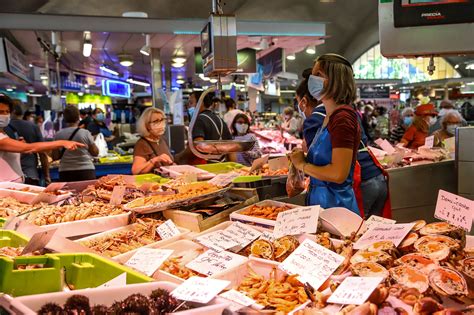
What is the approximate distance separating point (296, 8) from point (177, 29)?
30.6 feet

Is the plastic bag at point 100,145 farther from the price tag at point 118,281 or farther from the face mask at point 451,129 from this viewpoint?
the price tag at point 118,281

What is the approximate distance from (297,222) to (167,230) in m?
0.79

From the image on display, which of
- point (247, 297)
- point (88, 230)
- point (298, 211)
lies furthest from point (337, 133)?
point (88, 230)

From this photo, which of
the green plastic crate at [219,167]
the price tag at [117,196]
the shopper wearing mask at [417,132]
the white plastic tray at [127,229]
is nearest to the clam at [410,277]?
the white plastic tray at [127,229]

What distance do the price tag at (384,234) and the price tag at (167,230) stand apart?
1.03 metres

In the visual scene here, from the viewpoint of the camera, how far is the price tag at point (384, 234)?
202cm

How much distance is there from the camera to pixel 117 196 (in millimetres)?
3266

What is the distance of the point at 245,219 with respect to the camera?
2705mm

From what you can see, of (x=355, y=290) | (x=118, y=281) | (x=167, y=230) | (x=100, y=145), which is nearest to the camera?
(x=355, y=290)

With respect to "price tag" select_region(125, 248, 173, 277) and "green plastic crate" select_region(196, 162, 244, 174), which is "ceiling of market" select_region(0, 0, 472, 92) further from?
"price tag" select_region(125, 248, 173, 277)

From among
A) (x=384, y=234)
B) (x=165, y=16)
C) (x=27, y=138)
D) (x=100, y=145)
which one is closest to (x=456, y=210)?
(x=384, y=234)

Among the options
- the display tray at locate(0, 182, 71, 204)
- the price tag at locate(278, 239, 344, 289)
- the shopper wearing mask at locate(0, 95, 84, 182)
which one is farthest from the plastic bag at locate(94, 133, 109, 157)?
the price tag at locate(278, 239, 344, 289)

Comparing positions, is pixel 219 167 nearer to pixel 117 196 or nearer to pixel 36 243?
pixel 117 196

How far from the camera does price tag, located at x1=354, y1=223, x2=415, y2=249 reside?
79.6 inches
